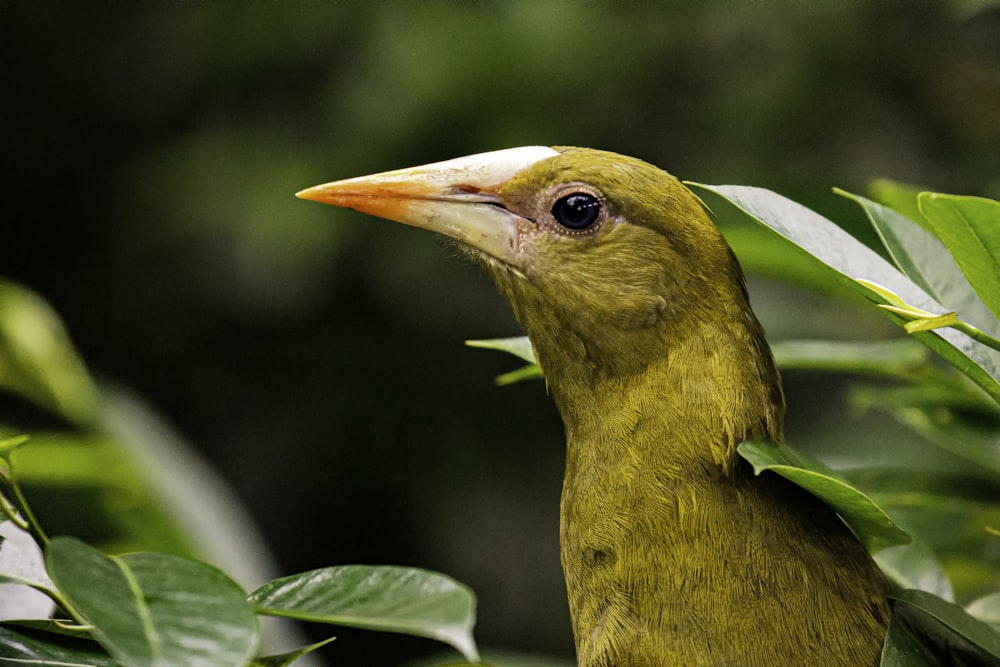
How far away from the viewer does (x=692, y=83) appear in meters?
2.86

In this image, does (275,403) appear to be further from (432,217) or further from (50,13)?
(432,217)

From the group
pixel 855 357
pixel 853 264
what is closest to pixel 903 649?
pixel 853 264

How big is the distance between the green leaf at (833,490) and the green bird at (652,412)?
0.04 m

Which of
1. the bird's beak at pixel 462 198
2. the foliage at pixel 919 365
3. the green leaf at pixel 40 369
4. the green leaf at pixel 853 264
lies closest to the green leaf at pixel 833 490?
the foliage at pixel 919 365

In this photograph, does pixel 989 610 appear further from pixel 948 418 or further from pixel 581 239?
A: pixel 581 239

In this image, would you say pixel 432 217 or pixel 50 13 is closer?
Answer: pixel 432 217

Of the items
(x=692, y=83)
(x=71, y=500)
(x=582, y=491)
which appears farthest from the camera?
(x=692, y=83)

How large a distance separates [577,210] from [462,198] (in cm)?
12

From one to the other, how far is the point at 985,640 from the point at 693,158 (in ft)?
7.24

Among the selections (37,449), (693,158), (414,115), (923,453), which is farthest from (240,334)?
(923,453)

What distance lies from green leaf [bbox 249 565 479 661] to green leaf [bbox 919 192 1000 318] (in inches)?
17.0

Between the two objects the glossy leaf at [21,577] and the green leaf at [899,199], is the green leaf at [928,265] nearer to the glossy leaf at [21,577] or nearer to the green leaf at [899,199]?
the green leaf at [899,199]

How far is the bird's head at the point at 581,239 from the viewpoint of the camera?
1044mm

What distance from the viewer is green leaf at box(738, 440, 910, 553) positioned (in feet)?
2.54
